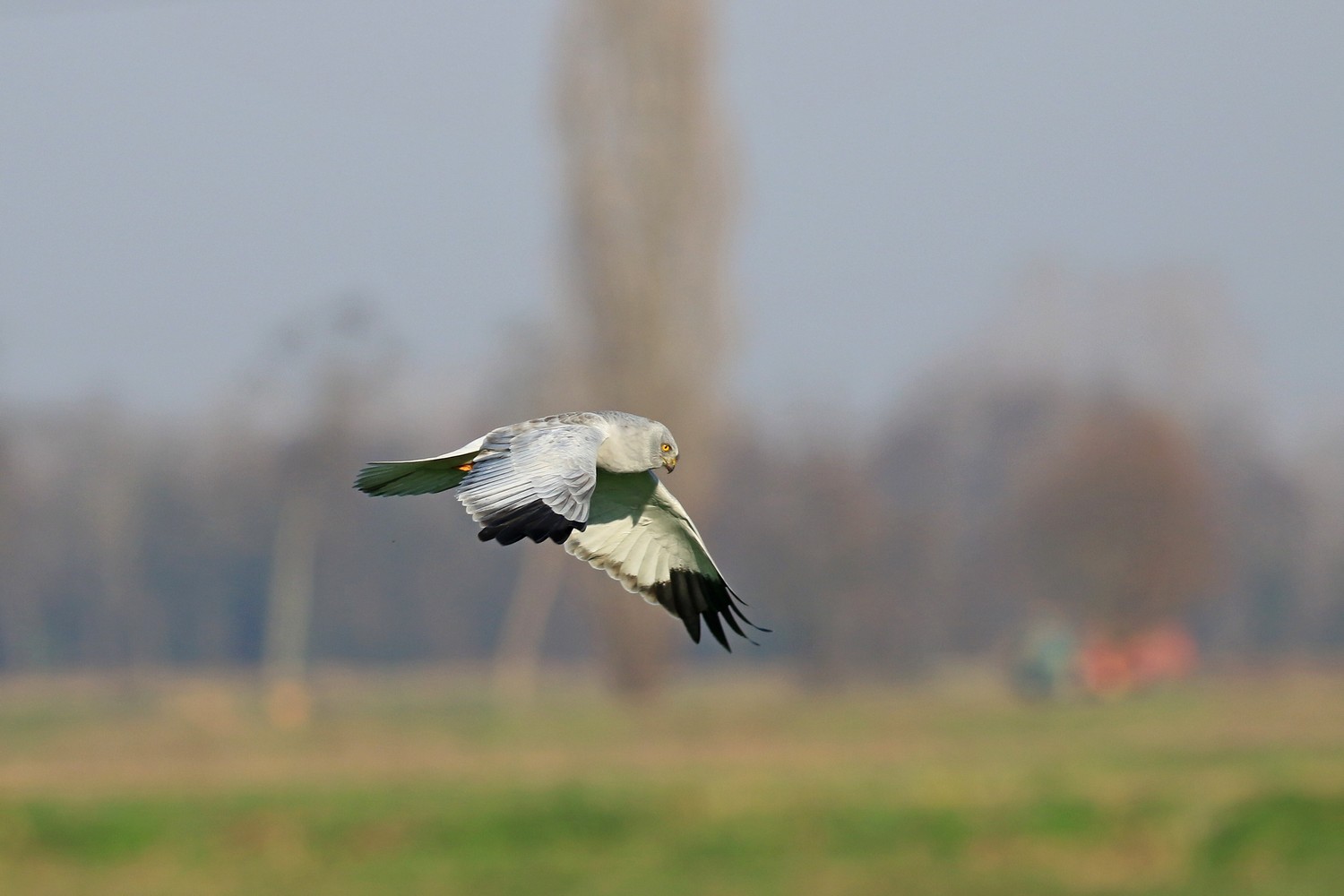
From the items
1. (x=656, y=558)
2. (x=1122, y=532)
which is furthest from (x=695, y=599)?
(x=1122, y=532)

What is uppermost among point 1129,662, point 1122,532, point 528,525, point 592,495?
point 528,525

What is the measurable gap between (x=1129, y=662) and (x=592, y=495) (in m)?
49.2

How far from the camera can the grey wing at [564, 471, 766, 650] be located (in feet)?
17.0

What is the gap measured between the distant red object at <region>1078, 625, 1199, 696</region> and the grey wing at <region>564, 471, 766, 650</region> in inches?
1745

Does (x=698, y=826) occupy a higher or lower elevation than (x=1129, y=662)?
higher

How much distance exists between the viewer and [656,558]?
534 cm

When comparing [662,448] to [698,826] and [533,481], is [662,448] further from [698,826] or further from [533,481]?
[698,826]

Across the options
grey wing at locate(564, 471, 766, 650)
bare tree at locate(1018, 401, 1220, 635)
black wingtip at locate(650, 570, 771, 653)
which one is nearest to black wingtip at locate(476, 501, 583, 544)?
grey wing at locate(564, 471, 766, 650)

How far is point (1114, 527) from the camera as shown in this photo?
53.6 meters

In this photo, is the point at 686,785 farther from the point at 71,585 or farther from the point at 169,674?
the point at 71,585

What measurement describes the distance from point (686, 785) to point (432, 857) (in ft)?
11.2

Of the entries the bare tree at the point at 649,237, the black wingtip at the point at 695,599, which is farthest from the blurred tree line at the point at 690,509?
the black wingtip at the point at 695,599

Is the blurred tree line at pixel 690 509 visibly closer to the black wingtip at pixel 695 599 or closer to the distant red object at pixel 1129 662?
the distant red object at pixel 1129 662

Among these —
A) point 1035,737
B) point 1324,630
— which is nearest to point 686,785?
point 1035,737
